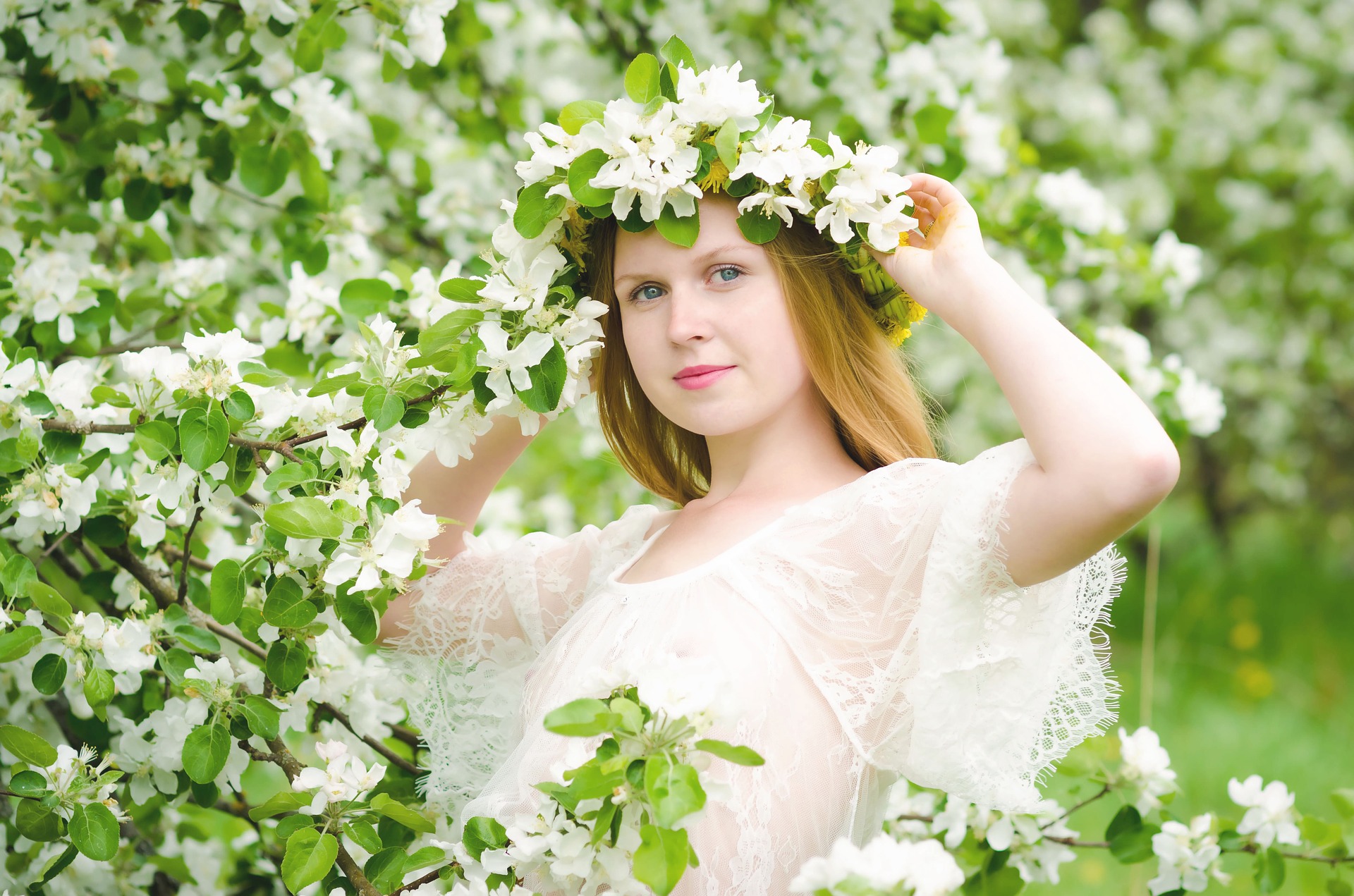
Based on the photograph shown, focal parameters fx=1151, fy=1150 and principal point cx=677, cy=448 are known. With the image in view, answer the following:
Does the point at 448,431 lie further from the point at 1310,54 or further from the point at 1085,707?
the point at 1310,54

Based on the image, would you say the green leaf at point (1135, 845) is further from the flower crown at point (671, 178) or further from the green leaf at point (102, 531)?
the green leaf at point (102, 531)

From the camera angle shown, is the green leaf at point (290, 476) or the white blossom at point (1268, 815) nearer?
the green leaf at point (290, 476)

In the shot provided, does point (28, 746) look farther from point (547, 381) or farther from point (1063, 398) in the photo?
point (1063, 398)

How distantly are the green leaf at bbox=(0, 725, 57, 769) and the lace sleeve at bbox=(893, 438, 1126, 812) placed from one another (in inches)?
47.9

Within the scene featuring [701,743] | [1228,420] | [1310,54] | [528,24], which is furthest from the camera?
[1228,420]

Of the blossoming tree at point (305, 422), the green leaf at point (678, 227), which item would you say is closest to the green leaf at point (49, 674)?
the blossoming tree at point (305, 422)

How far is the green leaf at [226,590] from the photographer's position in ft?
5.50

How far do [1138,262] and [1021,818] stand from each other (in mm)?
1471

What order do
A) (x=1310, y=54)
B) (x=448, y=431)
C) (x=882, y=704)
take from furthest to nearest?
1. (x=1310, y=54)
2. (x=448, y=431)
3. (x=882, y=704)

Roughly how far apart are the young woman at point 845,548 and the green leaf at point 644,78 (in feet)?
0.57

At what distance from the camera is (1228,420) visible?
762 centimetres

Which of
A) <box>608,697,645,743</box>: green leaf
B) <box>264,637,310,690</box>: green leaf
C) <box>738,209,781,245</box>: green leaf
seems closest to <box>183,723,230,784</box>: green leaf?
<box>264,637,310,690</box>: green leaf

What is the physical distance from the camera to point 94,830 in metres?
1.67

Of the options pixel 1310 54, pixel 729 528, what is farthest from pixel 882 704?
pixel 1310 54
